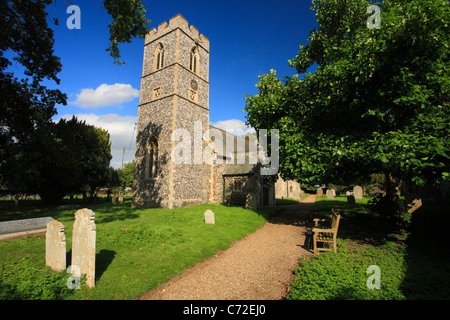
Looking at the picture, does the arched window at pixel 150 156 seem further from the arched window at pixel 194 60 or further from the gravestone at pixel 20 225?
the gravestone at pixel 20 225

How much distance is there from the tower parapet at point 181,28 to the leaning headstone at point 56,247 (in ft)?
63.9

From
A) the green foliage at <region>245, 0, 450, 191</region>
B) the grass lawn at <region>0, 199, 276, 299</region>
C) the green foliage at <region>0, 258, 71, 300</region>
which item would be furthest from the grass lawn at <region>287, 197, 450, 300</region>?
the green foliage at <region>0, 258, 71, 300</region>

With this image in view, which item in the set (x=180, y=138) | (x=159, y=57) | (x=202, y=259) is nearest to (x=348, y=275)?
(x=202, y=259)

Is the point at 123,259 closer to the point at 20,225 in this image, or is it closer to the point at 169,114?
the point at 20,225

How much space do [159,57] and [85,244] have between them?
65.2ft

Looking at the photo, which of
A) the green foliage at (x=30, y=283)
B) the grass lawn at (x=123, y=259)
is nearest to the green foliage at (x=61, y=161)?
the grass lawn at (x=123, y=259)

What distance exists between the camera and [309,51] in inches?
460

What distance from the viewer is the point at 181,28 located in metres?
18.8

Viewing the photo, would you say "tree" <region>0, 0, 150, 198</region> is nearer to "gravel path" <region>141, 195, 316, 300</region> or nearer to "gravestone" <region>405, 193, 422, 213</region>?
"gravel path" <region>141, 195, 316, 300</region>

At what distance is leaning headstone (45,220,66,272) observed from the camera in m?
4.76

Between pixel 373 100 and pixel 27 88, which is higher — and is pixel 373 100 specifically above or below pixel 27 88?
below
